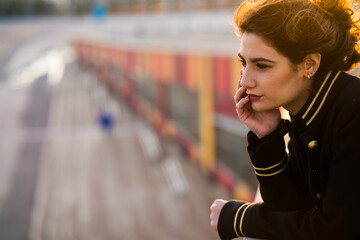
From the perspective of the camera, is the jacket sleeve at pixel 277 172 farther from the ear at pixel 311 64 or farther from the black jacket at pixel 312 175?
the ear at pixel 311 64

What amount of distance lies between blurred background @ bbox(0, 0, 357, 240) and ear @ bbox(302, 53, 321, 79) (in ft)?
27.2

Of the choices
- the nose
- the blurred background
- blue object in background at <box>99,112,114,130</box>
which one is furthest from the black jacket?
blue object in background at <box>99,112,114,130</box>

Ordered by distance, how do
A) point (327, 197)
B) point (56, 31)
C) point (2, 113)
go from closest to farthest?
point (327, 197) → point (2, 113) → point (56, 31)

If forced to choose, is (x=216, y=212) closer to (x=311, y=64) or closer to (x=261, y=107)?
(x=261, y=107)

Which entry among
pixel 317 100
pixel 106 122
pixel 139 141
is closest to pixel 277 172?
pixel 317 100

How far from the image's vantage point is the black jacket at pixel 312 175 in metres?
1.00

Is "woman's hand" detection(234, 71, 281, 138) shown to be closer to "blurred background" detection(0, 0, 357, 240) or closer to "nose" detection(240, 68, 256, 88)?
"nose" detection(240, 68, 256, 88)

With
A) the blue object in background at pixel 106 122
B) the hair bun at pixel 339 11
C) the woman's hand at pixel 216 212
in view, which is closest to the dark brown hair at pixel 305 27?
the hair bun at pixel 339 11

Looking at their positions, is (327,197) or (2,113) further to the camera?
(2,113)

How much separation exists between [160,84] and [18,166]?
16.2ft

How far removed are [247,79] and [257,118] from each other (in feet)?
0.33

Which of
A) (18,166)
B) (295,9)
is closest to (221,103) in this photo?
(18,166)

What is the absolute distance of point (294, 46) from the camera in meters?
1.09

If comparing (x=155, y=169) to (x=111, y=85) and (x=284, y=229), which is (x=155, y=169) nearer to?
(x=111, y=85)
